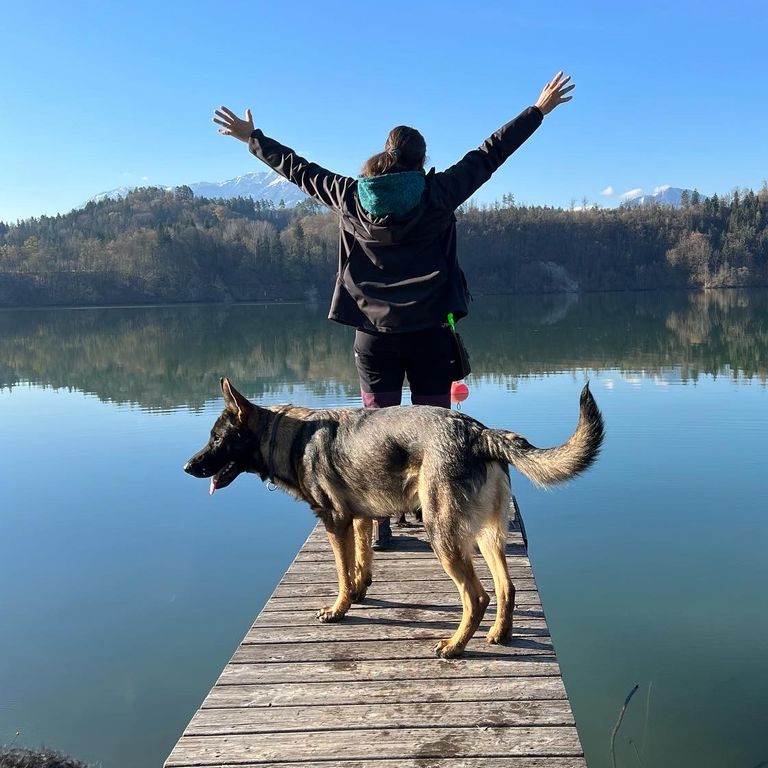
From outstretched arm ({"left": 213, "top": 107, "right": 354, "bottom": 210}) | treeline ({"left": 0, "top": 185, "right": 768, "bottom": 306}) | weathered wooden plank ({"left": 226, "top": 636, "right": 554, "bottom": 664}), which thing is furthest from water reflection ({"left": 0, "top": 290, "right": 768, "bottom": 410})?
treeline ({"left": 0, "top": 185, "right": 768, "bottom": 306})

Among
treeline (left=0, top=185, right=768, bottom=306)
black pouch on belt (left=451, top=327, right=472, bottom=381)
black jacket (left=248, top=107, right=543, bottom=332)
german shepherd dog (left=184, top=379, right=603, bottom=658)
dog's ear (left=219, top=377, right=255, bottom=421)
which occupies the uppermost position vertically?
treeline (left=0, top=185, right=768, bottom=306)

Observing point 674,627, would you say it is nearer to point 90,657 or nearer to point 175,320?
point 90,657

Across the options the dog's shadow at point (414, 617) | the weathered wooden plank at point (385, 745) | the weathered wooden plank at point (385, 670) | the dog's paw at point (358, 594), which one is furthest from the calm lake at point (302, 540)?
the weathered wooden plank at point (385, 745)

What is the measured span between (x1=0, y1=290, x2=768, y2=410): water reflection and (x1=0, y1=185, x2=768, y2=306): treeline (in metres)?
52.9

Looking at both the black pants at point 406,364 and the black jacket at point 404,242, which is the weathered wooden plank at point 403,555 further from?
the black jacket at point 404,242

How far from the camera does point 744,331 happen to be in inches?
1302

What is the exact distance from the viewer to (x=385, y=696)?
3611 mm

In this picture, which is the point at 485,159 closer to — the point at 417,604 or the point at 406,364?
the point at 406,364

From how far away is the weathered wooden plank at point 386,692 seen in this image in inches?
141

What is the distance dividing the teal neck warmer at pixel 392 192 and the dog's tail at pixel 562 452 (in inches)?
68.0

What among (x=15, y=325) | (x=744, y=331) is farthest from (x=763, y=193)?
(x=15, y=325)

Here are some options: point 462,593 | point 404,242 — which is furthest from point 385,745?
point 404,242

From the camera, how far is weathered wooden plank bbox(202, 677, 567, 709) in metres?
3.57

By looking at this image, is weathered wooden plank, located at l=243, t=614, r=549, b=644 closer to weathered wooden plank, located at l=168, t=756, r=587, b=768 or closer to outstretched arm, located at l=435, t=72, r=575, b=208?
weathered wooden plank, located at l=168, t=756, r=587, b=768
